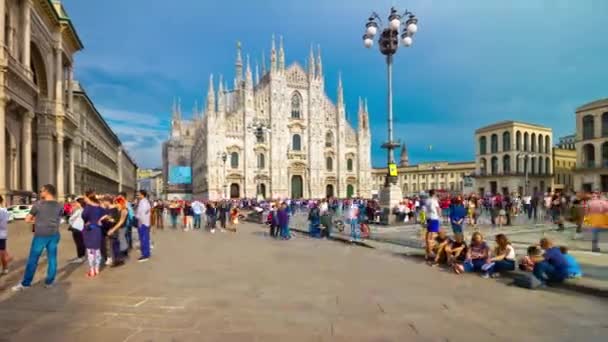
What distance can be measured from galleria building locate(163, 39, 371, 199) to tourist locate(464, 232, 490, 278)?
44.1 m

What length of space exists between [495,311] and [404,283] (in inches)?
70.5

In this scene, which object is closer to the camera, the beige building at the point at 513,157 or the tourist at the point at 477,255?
the tourist at the point at 477,255

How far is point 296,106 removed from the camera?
5909cm

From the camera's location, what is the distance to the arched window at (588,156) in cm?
4547

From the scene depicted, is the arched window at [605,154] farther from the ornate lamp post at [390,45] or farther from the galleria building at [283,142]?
the ornate lamp post at [390,45]

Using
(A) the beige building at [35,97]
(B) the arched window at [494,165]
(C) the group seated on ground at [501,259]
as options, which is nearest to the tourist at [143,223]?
(C) the group seated on ground at [501,259]

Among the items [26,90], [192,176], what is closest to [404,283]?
[26,90]

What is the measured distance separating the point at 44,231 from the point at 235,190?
48338mm

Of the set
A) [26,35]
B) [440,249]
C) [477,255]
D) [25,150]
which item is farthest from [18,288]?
[26,35]

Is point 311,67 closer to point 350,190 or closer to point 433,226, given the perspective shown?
point 350,190

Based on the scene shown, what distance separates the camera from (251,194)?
5394 centimetres

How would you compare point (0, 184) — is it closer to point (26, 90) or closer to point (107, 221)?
point (26, 90)

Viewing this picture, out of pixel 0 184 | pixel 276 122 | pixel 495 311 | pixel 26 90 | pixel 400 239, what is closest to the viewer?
pixel 495 311

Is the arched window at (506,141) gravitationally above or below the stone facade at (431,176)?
above
